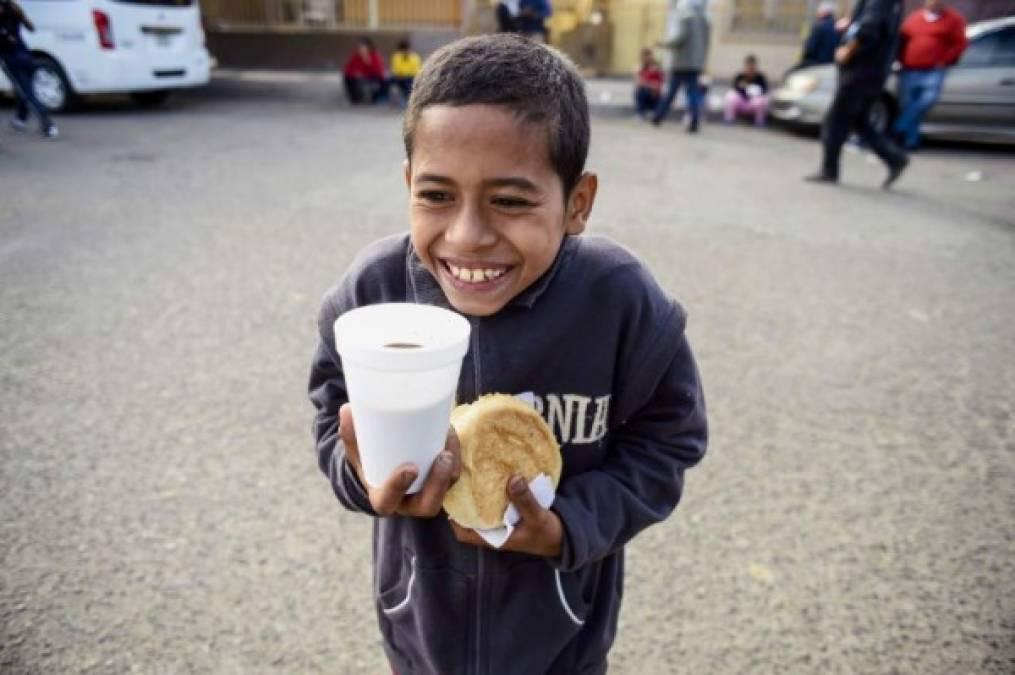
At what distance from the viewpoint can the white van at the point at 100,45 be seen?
33.1ft

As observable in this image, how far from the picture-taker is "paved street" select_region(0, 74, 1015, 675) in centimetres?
213

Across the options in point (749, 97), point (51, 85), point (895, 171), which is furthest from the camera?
point (749, 97)

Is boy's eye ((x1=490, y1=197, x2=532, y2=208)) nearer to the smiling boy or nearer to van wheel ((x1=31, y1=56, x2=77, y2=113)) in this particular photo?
the smiling boy

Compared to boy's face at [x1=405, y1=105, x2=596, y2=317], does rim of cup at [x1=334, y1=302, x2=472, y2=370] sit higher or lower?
lower

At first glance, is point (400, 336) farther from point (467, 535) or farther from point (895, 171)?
point (895, 171)

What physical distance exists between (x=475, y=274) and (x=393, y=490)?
379mm

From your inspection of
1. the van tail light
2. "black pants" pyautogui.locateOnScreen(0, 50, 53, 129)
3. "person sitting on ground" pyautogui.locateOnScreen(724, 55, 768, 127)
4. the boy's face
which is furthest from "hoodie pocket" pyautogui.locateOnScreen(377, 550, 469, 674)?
"person sitting on ground" pyautogui.locateOnScreen(724, 55, 768, 127)

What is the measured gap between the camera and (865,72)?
7.15 metres

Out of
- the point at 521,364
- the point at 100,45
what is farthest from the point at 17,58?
the point at 521,364

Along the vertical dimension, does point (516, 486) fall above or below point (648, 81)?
above

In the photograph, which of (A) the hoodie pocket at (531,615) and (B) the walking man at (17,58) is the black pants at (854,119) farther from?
(B) the walking man at (17,58)

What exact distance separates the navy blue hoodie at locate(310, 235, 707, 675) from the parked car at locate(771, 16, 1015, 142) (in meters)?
10.3

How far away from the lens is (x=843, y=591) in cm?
231

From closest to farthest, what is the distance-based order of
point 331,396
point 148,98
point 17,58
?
point 331,396 < point 17,58 < point 148,98
